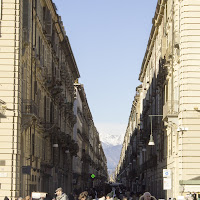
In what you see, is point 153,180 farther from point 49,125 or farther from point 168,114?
point 168,114

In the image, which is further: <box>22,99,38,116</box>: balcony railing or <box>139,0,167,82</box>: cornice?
<box>139,0,167,82</box>: cornice

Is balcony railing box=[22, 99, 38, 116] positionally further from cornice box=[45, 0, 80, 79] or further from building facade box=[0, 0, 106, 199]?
cornice box=[45, 0, 80, 79]

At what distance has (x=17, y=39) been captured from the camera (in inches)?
1489

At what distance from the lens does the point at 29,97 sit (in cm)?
4281

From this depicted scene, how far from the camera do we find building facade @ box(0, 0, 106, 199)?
3731cm

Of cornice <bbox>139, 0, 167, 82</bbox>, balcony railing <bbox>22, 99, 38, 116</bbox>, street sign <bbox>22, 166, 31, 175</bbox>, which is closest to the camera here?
street sign <bbox>22, 166, 31, 175</bbox>

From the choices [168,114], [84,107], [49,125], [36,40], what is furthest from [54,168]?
[84,107]

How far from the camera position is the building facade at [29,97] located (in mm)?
37312

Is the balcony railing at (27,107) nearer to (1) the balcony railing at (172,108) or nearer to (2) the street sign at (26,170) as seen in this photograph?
(2) the street sign at (26,170)

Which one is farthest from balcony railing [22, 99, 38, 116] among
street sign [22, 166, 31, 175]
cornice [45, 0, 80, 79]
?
cornice [45, 0, 80, 79]

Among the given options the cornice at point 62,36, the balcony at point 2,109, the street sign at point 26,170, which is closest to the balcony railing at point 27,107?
the balcony at point 2,109

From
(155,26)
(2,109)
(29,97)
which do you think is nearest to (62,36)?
(155,26)

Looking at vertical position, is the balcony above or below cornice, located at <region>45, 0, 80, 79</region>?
below

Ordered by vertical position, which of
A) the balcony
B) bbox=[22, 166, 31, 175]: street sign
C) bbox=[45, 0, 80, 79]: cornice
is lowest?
bbox=[22, 166, 31, 175]: street sign
